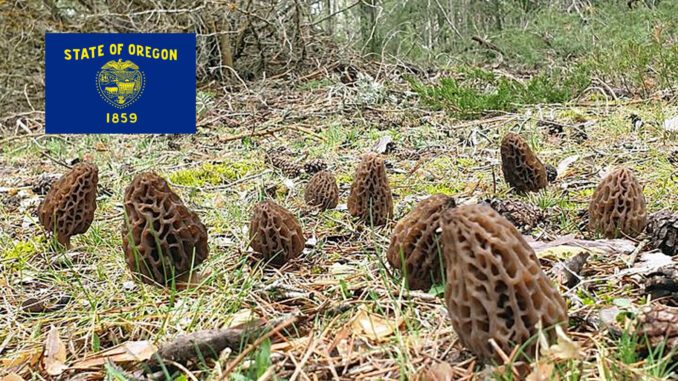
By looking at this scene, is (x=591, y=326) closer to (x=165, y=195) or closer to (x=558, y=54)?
(x=165, y=195)

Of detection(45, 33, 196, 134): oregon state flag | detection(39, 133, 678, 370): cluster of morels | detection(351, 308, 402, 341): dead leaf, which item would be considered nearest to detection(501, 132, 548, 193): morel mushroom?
detection(39, 133, 678, 370): cluster of morels

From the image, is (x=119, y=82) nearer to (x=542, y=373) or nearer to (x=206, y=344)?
(x=206, y=344)

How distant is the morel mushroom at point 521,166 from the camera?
11.5 feet

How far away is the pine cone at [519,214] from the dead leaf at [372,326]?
1.09 metres

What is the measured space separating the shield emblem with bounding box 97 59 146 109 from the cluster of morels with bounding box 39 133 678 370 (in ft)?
10.9

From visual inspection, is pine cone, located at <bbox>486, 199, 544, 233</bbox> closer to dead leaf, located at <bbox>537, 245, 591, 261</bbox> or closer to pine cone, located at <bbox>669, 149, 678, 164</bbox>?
dead leaf, located at <bbox>537, 245, 591, 261</bbox>

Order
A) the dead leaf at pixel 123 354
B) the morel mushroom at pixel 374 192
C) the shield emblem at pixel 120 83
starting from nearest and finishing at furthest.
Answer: the dead leaf at pixel 123 354 < the morel mushroom at pixel 374 192 < the shield emblem at pixel 120 83

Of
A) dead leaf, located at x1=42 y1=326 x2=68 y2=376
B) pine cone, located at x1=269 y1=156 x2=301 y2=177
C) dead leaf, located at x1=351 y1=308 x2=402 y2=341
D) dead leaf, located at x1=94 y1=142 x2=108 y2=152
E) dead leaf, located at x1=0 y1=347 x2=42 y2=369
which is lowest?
dead leaf, located at x1=0 y1=347 x2=42 y2=369

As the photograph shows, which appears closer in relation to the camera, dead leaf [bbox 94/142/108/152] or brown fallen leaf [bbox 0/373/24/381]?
brown fallen leaf [bbox 0/373/24/381]

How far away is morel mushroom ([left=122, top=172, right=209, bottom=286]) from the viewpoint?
251 cm

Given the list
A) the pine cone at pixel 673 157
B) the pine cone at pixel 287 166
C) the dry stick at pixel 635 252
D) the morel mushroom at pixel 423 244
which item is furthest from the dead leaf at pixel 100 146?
the dry stick at pixel 635 252

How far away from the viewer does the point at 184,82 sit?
251 inches

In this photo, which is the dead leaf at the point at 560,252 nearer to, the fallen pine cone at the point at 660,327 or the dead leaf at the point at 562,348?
the fallen pine cone at the point at 660,327

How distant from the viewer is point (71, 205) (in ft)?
10.1
